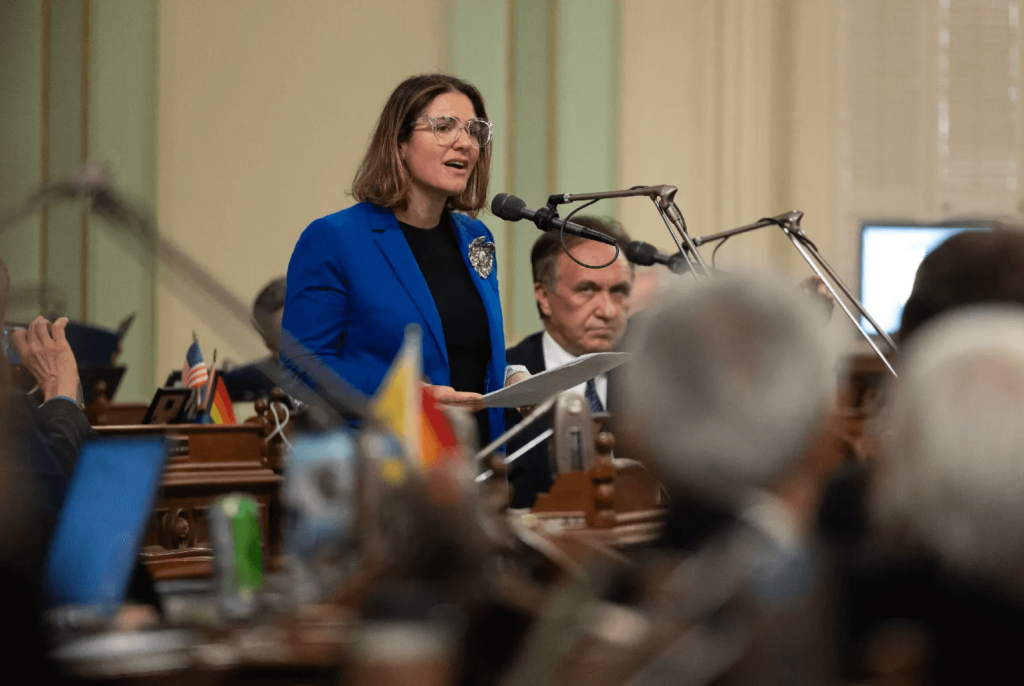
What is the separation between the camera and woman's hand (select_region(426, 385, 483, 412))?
215cm

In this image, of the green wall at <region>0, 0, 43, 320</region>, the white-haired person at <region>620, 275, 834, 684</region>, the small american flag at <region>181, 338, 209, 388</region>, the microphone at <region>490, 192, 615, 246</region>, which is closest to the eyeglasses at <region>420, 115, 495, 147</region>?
the microphone at <region>490, 192, 615, 246</region>

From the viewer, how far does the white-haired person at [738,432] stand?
974 mm

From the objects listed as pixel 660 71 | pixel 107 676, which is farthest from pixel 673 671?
pixel 660 71

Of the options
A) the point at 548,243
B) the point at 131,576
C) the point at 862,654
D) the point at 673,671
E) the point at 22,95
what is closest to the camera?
the point at 673,671

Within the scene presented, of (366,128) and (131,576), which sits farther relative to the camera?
(366,128)

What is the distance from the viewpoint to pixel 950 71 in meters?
7.02

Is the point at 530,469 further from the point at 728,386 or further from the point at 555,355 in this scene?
the point at 728,386

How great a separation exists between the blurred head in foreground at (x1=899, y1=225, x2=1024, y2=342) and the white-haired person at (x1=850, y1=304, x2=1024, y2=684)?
0.42 metres

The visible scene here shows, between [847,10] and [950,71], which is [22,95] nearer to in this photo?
[847,10]

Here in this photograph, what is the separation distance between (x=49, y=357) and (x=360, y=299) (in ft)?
2.17

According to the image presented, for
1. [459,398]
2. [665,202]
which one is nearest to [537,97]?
[665,202]

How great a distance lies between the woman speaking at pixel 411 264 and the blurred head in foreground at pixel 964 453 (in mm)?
1654

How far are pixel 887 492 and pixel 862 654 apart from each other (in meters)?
0.14

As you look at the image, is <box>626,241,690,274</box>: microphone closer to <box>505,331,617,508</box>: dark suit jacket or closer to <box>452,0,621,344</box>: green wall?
<box>505,331,617,508</box>: dark suit jacket
